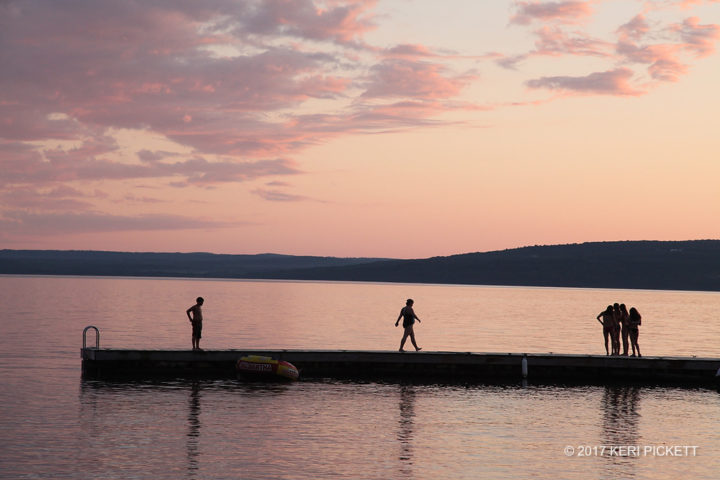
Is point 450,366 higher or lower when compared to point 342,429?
higher

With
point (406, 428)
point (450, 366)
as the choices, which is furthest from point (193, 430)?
point (450, 366)

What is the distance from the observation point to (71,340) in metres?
62.8

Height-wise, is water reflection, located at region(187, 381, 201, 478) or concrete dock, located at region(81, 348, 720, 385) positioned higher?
concrete dock, located at region(81, 348, 720, 385)

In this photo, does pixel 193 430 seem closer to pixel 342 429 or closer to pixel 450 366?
pixel 342 429

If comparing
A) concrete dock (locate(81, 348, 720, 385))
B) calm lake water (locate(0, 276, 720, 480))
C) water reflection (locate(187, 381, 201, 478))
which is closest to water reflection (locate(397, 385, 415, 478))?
calm lake water (locate(0, 276, 720, 480))

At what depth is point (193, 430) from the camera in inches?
1013

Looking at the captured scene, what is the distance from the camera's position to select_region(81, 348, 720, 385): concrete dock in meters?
39.8

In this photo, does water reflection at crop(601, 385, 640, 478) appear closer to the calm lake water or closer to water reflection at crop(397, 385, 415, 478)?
the calm lake water

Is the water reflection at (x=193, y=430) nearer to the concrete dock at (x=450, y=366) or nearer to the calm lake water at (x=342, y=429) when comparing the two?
the calm lake water at (x=342, y=429)

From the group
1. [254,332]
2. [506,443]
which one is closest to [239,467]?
[506,443]

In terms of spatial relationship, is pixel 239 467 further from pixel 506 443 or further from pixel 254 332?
pixel 254 332

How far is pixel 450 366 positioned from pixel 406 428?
1402 centimetres

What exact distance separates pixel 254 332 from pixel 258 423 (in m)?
51.6

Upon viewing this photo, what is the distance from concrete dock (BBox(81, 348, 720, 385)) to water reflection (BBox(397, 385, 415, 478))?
3387 millimetres
